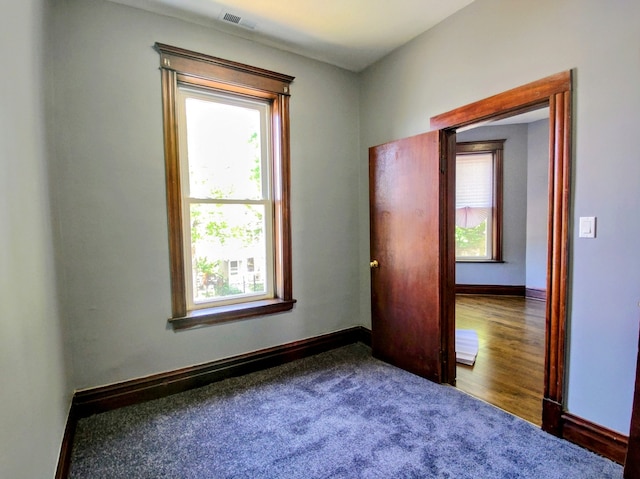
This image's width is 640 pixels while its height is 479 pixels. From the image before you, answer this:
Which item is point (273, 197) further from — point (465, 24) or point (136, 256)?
point (465, 24)

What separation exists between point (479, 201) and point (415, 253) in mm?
3702

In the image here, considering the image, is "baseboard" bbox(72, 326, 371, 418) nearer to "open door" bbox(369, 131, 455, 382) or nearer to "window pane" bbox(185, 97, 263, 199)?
"open door" bbox(369, 131, 455, 382)

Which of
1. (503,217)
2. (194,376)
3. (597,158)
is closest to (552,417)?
(597,158)

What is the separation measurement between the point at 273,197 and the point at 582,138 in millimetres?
2237

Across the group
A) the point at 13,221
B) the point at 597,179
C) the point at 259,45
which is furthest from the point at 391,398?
the point at 259,45

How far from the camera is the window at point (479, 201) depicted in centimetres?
548

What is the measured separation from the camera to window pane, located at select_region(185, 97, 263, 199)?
2.54 meters

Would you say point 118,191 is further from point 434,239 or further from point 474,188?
point 474,188

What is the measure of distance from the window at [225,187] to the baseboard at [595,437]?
210 cm

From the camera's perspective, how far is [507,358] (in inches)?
115

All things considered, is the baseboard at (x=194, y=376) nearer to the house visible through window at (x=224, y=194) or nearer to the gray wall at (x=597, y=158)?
the house visible through window at (x=224, y=194)

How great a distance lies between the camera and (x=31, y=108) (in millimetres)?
1456

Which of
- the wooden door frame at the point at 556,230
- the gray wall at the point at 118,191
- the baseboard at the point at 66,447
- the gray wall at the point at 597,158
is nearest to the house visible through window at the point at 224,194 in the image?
the gray wall at the point at 118,191

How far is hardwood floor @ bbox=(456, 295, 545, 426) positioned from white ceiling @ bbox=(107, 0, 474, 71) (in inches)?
112
